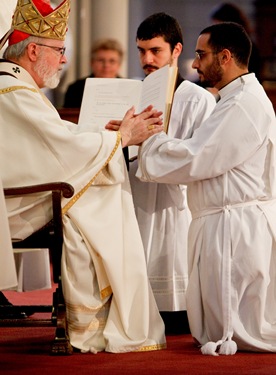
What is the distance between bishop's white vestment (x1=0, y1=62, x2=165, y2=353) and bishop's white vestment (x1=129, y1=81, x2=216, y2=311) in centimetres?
62

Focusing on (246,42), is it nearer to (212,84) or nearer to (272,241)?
(212,84)

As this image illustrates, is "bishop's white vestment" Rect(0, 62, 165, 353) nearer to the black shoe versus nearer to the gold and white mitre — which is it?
the gold and white mitre

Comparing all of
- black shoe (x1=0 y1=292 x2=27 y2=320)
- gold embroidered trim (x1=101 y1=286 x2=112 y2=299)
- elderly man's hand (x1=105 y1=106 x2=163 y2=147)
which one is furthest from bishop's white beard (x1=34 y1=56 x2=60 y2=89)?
black shoe (x1=0 y1=292 x2=27 y2=320)

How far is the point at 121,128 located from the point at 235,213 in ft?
2.55

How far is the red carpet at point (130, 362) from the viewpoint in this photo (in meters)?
5.59

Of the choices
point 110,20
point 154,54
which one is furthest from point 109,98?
point 110,20

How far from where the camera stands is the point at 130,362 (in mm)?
5848

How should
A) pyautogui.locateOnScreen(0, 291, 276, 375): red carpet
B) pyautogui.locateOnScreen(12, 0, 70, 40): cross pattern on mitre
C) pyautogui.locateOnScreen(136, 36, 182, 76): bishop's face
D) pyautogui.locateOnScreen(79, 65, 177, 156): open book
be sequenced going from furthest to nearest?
1. pyautogui.locateOnScreen(136, 36, 182, 76): bishop's face
2. pyautogui.locateOnScreen(79, 65, 177, 156): open book
3. pyautogui.locateOnScreen(12, 0, 70, 40): cross pattern on mitre
4. pyautogui.locateOnScreen(0, 291, 276, 375): red carpet

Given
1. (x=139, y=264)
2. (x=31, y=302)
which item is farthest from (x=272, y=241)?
(x=31, y=302)

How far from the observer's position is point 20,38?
21.2 ft

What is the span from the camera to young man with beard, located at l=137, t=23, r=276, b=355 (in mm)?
6168

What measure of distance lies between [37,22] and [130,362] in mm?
1975

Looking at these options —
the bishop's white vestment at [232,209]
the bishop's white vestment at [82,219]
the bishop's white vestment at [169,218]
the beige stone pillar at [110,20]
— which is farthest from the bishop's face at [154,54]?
the beige stone pillar at [110,20]

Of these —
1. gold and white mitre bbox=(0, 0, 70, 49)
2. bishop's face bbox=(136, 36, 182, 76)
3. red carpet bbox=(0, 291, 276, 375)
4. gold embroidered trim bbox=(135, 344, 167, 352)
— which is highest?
gold and white mitre bbox=(0, 0, 70, 49)
